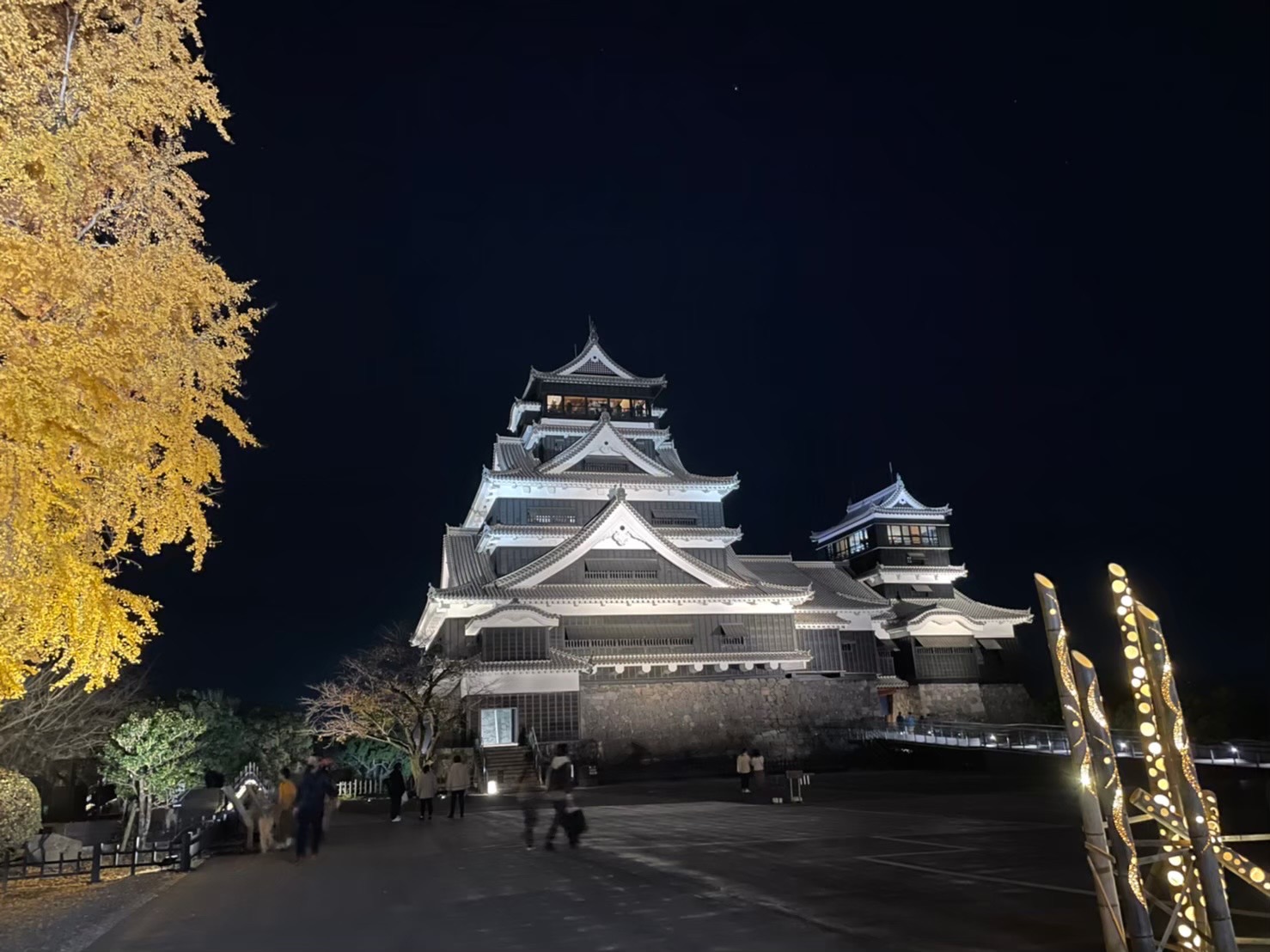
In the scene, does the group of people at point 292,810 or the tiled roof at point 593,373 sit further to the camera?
the tiled roof at point 593,373

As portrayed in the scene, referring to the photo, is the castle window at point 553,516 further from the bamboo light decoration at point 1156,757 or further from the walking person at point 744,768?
the bamboo light decoration at point 1156,757

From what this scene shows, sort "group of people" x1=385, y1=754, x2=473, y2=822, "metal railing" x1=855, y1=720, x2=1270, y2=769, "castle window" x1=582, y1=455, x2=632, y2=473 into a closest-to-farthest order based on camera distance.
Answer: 1. "group of people" x1=385, y1=754, x2=473, y2=822
2. "metal railing" x1=855, y1=720, x2=1270, y2=769
3. "castle window" x1=582, y1=455, x2=632, y2=473

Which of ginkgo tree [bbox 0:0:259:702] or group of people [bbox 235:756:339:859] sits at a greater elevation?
ginkgo tree [bbox 0:0:259:702]

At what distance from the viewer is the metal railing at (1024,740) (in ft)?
58.0

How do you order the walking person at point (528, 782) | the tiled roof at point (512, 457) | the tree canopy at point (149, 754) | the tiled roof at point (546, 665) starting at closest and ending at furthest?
the tree canopy at point (149, 754) → the walking person at point (528, 782) → the tiled roof at point (546, 665) → the tiled roof at point (512, 457)

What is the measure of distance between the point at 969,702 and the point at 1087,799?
112 ft

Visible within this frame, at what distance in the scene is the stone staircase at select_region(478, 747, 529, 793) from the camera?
23038 mm

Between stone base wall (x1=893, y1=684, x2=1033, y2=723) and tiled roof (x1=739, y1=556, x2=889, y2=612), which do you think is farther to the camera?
tiled roof (x1=739, y1=556, x2=889, y2=612)

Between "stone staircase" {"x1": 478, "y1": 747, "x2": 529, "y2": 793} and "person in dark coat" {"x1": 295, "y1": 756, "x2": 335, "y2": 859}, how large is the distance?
12.0 m

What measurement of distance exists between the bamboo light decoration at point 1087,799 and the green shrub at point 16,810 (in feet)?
41.8

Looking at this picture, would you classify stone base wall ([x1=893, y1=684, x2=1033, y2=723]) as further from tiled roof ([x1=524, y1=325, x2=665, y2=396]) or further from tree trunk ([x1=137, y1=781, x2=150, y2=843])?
tree trunk ([x1=137, y1=781, x2=150, y2=843])

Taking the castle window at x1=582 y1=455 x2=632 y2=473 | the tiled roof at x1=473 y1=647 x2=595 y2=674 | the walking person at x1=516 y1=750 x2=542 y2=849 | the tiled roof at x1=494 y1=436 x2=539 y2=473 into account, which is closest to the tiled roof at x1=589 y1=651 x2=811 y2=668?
the tiled roof at x1=473 y1=647 x2=595 y2=674

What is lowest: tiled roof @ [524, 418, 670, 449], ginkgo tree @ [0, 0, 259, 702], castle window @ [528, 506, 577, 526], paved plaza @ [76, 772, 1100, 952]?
paved plaza @ [76, 772, 1100, 952]

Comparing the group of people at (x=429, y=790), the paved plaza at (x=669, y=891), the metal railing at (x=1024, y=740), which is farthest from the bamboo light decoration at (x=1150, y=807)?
the group of people at (x=429, y=790)
